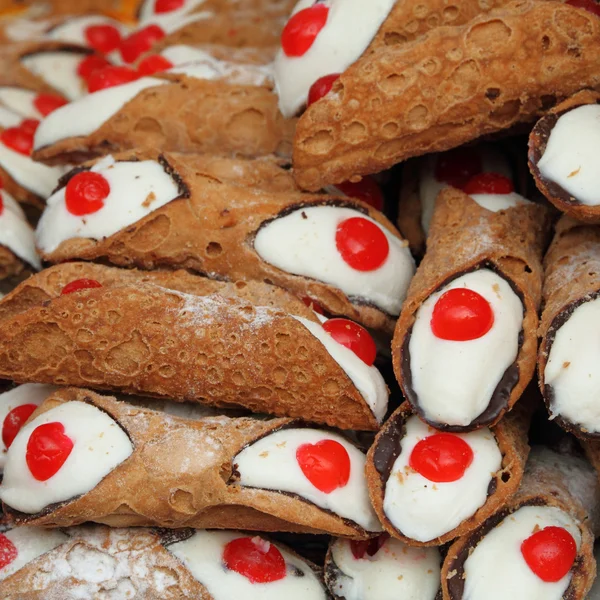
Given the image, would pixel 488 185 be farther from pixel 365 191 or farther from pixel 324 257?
pixel 324 257

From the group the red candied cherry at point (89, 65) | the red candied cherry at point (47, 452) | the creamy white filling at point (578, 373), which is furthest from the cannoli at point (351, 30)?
the red candied cherry at point (89, 65)

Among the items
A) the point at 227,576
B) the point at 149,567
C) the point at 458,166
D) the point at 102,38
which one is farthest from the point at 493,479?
the point at 102,38

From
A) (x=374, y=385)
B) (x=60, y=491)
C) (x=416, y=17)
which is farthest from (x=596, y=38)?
(x=60, y=491)

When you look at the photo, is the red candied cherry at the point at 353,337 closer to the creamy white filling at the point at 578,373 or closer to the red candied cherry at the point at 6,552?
the creamy white filling at the point at 578,373

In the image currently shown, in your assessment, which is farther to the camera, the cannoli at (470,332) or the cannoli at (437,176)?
the cannoli at (437,176)

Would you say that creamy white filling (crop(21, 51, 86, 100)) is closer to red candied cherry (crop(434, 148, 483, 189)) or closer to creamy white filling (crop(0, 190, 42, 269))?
creamy white filling (crop(0, 190, 42, 269))

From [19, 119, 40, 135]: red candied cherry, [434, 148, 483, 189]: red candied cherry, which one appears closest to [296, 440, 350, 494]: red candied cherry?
[434, 148, 483, 189]: red candied cherry
